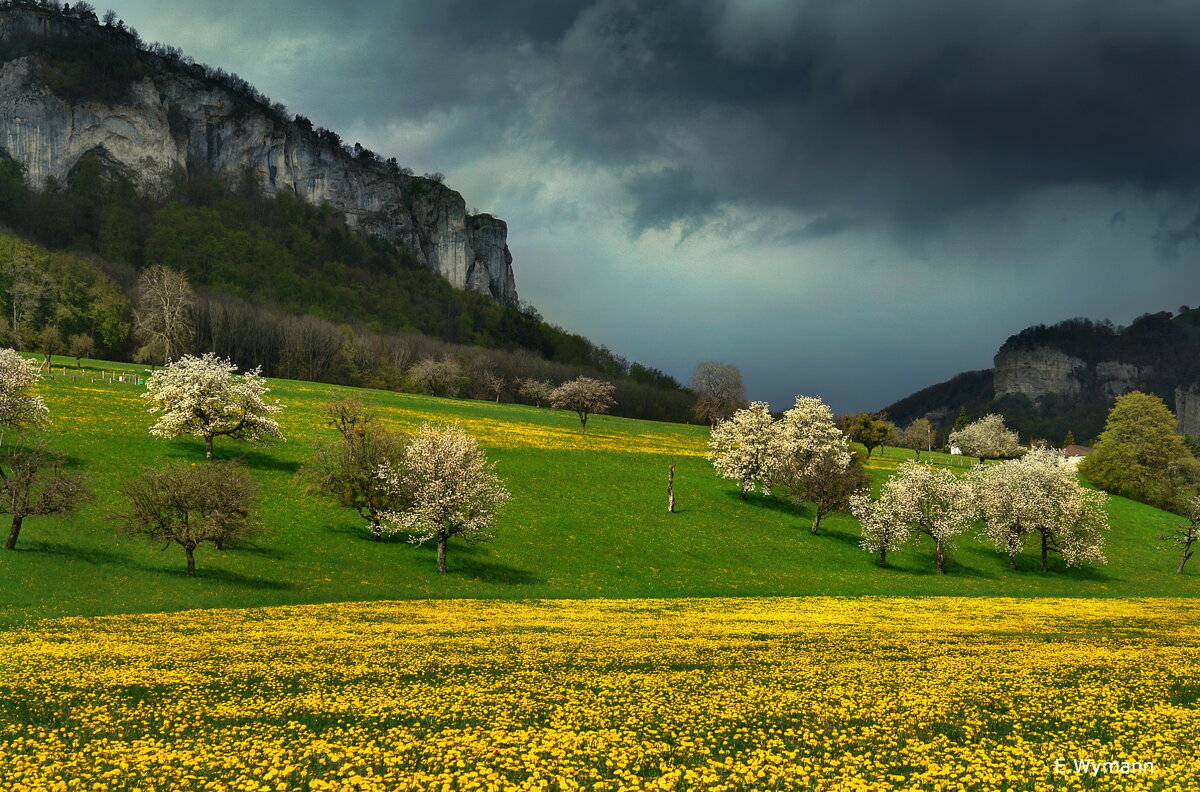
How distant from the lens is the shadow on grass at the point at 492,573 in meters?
47.2

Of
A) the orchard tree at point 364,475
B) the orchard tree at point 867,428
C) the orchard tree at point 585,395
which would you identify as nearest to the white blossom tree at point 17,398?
the orchard tree at point 364,475

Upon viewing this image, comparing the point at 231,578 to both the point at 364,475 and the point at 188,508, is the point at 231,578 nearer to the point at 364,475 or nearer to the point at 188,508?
the point at 188,508

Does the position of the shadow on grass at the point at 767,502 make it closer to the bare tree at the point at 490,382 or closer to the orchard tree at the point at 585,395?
the orchard tree at the point at 585,395

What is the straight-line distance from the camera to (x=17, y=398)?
183 ft

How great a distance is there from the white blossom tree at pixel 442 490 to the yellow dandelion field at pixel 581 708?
1928cm

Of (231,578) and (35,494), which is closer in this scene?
(231,578)

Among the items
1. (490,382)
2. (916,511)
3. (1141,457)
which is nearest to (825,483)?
(916,511)

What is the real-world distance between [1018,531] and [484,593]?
54.1m

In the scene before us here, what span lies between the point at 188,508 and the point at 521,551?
2298 cm

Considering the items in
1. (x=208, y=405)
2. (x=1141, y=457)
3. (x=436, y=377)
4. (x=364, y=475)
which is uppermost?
(x=436, y=377)

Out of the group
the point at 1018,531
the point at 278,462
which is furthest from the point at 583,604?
the point at 1018,531

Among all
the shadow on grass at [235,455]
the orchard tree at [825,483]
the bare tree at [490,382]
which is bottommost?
the shadow on grass at [235,455]

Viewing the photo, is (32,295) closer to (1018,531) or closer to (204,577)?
(204,577)

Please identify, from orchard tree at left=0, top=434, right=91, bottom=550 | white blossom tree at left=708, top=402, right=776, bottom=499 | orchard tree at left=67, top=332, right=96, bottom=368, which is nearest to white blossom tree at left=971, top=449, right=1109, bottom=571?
white blossom tree at left=708, top=402, right=776, bottom=499
